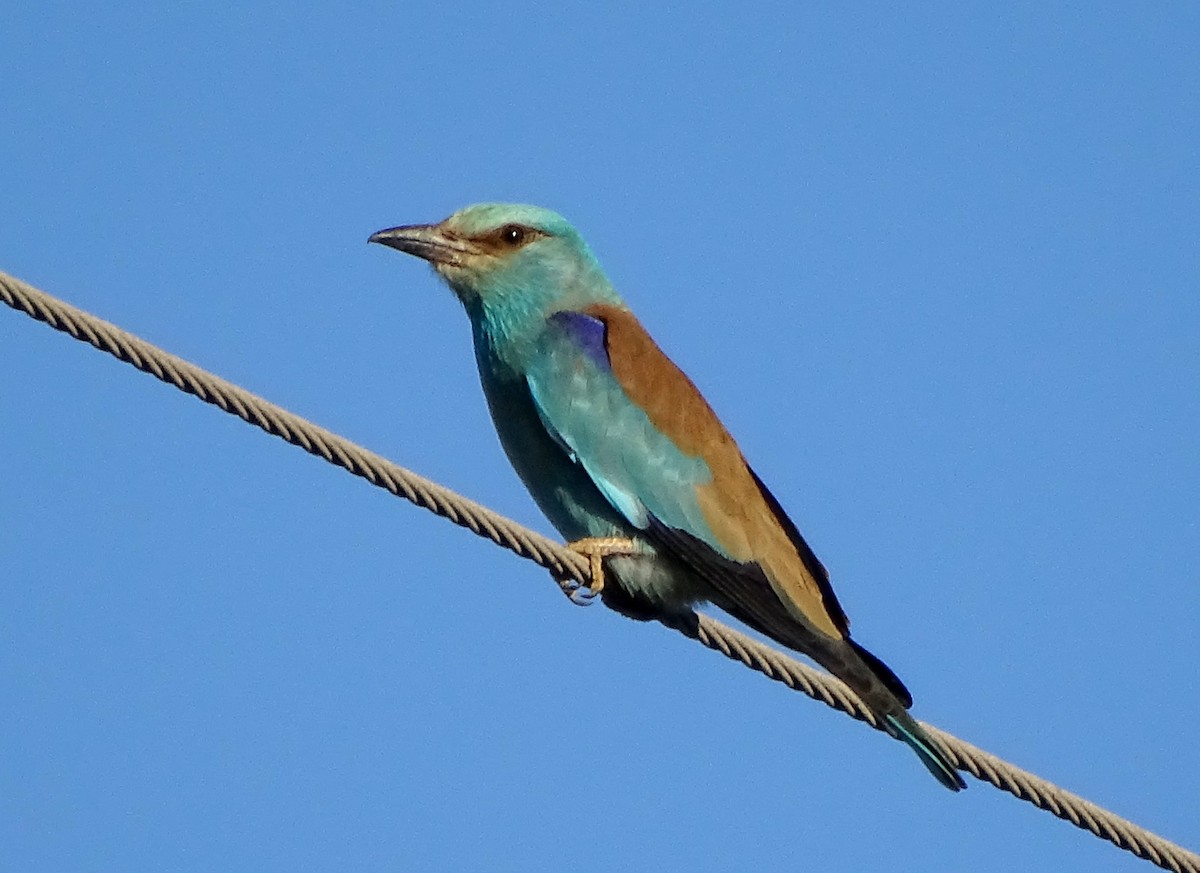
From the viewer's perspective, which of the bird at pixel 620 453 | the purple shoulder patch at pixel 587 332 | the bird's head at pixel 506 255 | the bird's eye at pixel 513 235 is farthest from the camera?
the bird's eye at pixel 513 235

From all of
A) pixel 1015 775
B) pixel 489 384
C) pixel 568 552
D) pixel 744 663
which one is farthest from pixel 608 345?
pixel 1015 775

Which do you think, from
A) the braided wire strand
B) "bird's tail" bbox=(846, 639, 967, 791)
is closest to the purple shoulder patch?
the braided wire strand

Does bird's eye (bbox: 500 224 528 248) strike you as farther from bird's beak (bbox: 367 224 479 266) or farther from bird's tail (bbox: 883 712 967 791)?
bird's tail (bbox: 883 712 967 791)

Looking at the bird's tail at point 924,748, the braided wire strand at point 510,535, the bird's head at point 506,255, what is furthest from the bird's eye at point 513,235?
the bird's tail at point 924,748

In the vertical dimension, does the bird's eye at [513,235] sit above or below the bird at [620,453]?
above

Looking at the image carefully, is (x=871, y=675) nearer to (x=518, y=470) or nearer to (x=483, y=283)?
(x=518, y=470)

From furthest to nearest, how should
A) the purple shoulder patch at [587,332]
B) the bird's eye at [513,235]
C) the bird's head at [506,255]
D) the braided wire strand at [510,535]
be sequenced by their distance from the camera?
the bird's eye at [513,235]
the bird's head at [506,255]
the purple shoulder patch at [587,332]
the braided wire strand at [510,535]

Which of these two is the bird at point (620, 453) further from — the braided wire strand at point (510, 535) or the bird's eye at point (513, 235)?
the braided wire strand at point (510, 535)
